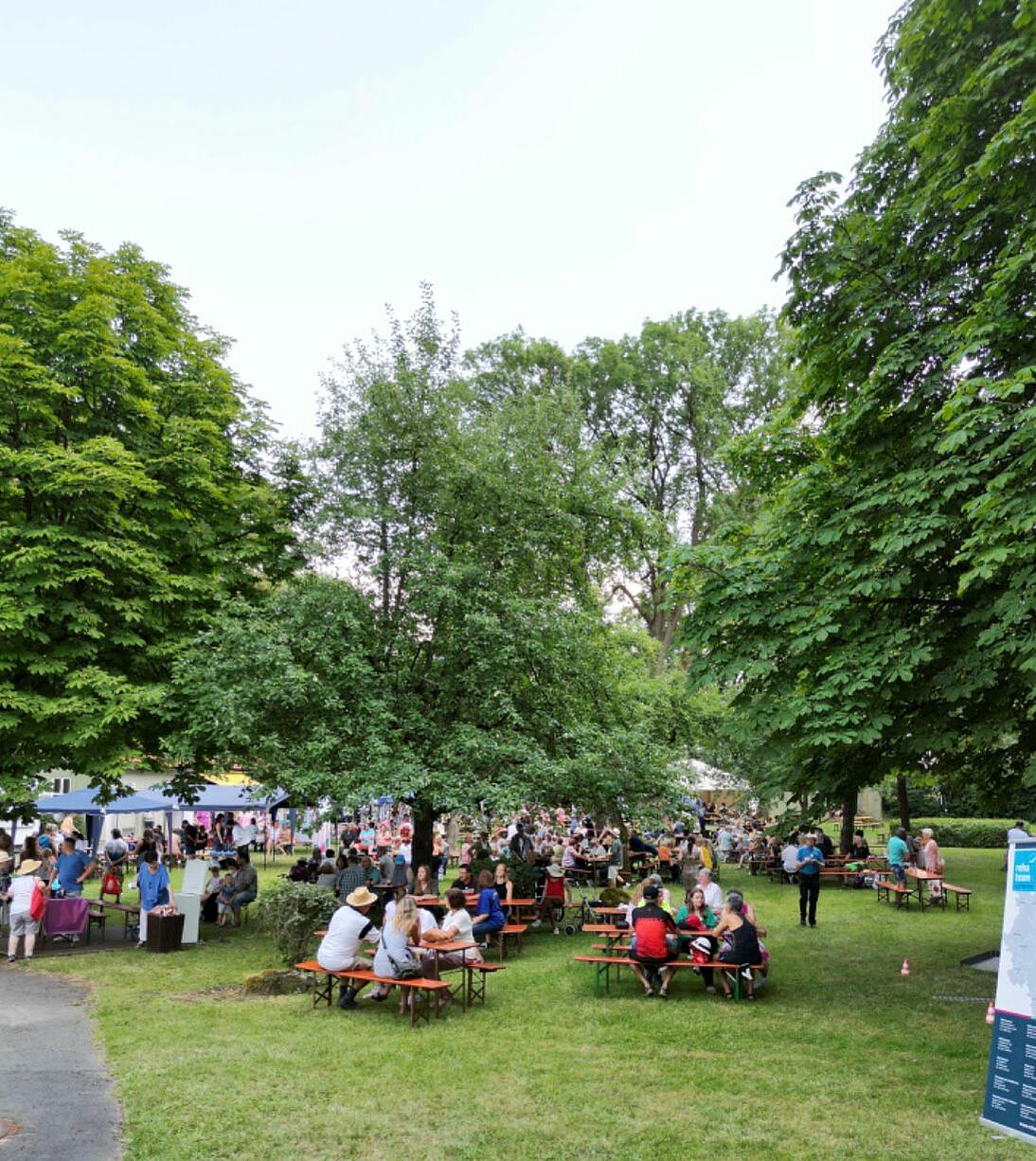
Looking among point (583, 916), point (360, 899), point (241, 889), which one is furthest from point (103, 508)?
point (583, 916)

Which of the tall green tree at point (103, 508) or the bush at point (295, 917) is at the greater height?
the tall green tree at point (103, 508)

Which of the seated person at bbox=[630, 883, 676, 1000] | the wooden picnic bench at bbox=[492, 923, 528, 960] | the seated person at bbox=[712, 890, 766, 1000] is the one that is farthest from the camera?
the wooden picnic bench at bbox=[492, 923, 528, 960]

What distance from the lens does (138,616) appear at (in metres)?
16.3

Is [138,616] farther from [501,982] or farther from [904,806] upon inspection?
[904,806]

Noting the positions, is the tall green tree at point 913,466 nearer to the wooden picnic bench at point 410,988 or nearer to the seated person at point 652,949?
the seated person at point 652,949

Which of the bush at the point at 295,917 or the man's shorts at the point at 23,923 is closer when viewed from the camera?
the bush at the point at 295,917

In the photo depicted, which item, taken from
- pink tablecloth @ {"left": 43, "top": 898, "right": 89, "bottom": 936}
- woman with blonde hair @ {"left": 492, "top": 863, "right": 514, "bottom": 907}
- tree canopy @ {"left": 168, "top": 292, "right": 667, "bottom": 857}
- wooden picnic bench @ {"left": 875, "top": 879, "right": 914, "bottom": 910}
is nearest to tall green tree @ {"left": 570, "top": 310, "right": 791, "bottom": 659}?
wooden picnic bench @ {"left": 875, "top": 879, "right": 914, "bottom": 910}

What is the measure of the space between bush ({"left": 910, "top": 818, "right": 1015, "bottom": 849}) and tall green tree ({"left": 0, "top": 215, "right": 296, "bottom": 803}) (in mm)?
27415

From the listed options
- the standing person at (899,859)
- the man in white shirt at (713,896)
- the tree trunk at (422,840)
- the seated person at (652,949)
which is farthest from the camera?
the standing person at (899,859)

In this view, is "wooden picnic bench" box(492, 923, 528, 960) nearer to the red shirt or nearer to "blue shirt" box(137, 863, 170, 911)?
the red shirt

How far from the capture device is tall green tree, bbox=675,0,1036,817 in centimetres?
955

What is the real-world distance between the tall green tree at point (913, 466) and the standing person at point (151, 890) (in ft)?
33.1

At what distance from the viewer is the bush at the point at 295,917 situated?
1324cm

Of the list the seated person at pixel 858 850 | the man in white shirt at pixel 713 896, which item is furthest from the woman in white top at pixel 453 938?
the seated person at pixel 858 850
